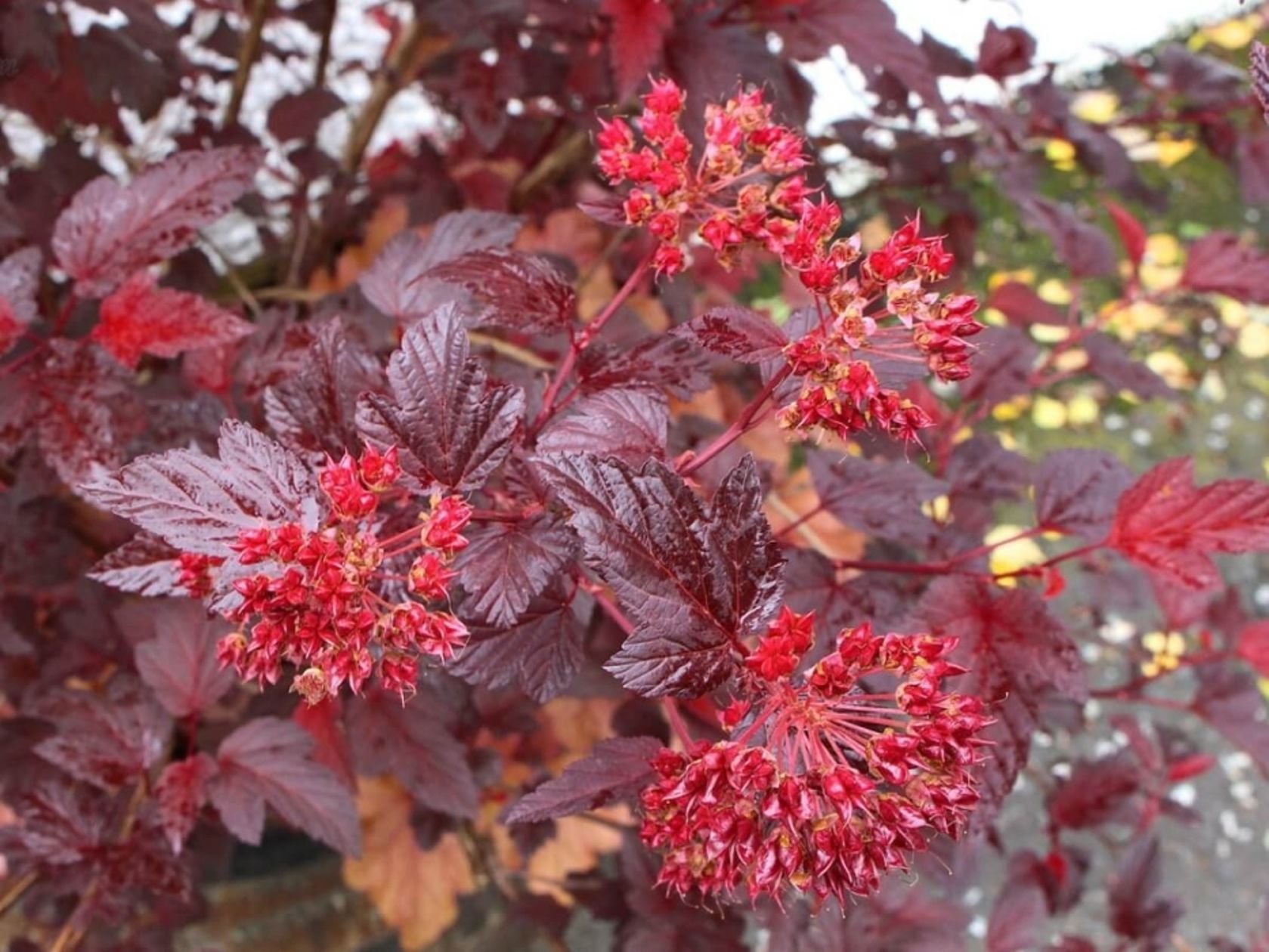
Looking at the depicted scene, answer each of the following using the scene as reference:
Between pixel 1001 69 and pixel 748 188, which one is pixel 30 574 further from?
pixel 1001 69

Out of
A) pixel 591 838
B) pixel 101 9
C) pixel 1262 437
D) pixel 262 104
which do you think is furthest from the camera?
pixel 1262 437

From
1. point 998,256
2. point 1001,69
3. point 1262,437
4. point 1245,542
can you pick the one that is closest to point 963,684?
point 1245,542

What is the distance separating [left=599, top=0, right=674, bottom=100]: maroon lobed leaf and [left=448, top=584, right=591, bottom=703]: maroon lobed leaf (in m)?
0.36

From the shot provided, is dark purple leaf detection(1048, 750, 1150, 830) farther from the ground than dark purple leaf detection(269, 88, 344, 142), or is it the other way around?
dark purple leaf detection(269, 88, 344, 142)

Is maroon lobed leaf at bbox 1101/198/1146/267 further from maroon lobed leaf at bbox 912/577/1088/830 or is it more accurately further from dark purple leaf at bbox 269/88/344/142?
dark purple leaf at bbox 269/88/344/142

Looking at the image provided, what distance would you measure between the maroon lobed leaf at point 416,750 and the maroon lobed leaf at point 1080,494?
40 cm

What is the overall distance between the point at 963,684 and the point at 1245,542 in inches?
6.0

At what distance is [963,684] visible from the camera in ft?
1.83

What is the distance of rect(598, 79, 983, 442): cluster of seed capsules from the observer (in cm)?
41

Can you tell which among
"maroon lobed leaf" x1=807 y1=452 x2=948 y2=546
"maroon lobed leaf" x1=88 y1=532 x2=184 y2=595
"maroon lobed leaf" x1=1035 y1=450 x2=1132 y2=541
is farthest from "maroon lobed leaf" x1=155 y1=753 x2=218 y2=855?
"maroon lobed leaf" x1=1035 y1=450 x2=1132 y2=541

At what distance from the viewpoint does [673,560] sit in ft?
1.32

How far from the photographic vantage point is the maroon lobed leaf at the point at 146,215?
617mm

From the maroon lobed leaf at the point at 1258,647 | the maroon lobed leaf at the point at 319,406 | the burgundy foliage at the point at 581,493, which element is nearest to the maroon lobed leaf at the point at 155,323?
the burgundy foliage at the point at 581,493

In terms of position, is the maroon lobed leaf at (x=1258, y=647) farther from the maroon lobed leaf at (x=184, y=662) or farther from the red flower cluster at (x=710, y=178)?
the maroon lobed leaf at (x=184, y=662)
